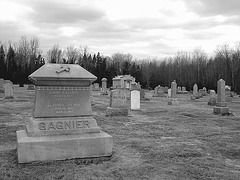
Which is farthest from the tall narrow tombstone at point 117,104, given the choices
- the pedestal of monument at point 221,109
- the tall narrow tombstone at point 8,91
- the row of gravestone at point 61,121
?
the tall narrow tombstone at point 8,91

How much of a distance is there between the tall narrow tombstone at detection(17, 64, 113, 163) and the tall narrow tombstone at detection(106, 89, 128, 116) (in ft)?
24.2

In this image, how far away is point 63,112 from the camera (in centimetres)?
511

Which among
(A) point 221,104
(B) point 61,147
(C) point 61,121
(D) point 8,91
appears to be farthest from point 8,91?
(B) point 61,147

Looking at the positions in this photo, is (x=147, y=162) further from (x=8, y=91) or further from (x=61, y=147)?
(x=8, y=91)

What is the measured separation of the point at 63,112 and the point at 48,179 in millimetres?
1509

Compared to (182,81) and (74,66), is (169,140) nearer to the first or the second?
(74,66)

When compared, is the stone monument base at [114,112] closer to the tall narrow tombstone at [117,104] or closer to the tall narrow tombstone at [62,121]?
the tall narrow tombstone at [117,104]

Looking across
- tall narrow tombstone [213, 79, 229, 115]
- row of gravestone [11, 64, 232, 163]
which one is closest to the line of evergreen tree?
tall narrow tombstone [213, 79, 229, 115]

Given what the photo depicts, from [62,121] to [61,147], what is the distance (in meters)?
0.56

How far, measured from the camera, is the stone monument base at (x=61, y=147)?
448 cm

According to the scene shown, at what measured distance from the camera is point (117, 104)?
1290 centimetres

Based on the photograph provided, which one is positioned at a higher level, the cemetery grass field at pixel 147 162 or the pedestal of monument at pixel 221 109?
the pedestal of monument at pixel 221 109

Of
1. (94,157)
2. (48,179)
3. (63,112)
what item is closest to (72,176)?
(48,179)

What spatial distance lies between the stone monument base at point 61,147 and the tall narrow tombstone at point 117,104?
7.46m
